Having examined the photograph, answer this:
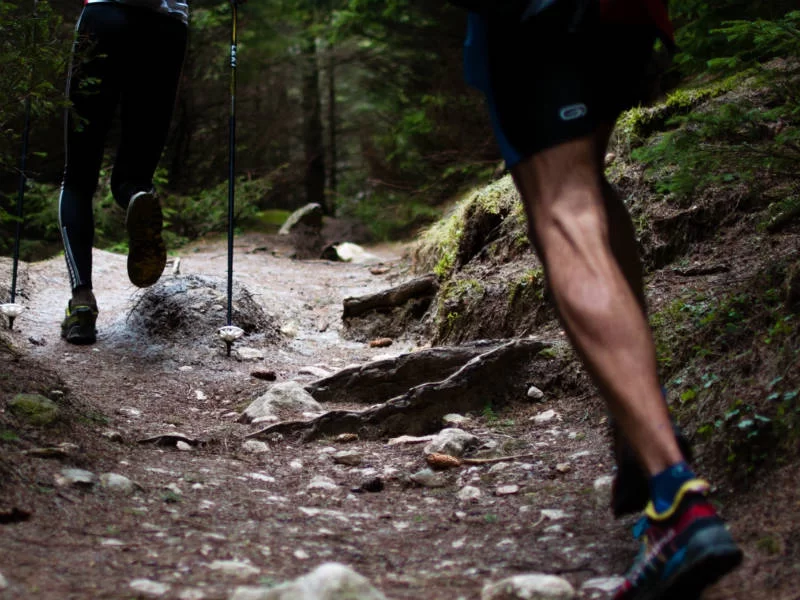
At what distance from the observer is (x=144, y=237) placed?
3930 millimetres

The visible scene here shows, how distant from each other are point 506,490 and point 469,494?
Answer: 117 millimetres

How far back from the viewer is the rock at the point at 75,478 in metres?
2.03

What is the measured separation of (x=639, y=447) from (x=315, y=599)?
2.07 feet

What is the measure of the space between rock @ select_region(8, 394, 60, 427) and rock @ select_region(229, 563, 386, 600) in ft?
4.30

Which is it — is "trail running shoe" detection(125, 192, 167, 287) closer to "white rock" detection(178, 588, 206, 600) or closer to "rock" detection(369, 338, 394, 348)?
"rock" detection(369, 338, 394, 348)

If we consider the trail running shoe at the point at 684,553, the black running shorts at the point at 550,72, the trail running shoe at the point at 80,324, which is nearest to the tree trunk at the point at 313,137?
the trail running shoe at the point at 80,324

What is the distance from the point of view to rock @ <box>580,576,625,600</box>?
4.81 feet

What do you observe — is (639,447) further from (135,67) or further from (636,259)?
(135,67)

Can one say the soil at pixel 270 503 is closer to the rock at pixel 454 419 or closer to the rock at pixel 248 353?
the rock at pixel 454 419

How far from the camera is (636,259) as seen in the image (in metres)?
1.82

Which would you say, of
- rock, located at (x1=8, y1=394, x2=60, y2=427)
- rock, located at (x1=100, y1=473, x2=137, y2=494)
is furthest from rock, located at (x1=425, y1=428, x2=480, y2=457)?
rock, located at (x1=8, y1=394, x2=60, y2=427)

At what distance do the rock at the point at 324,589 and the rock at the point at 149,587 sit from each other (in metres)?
0.18

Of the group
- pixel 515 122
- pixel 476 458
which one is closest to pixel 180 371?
pixel 476 458

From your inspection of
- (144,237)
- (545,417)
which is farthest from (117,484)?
(144,237)
